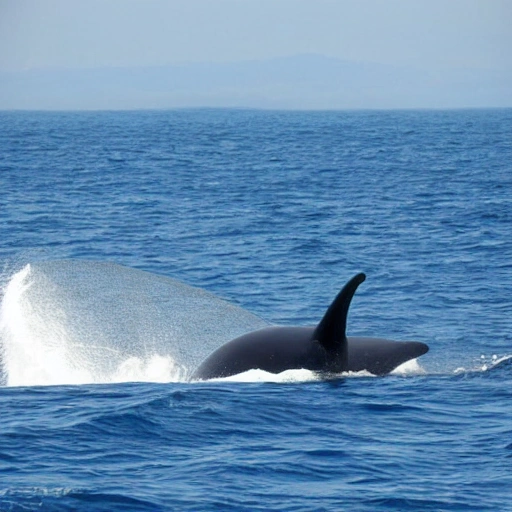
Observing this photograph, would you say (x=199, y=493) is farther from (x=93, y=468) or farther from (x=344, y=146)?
(x=344, y=146)

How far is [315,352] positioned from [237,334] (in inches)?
183

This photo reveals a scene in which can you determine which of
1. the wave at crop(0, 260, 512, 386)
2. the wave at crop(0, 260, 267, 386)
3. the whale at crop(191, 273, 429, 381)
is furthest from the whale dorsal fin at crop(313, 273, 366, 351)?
the wave at crop(0, 260, 267, 386)

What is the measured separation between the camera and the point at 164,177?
64.5 meters

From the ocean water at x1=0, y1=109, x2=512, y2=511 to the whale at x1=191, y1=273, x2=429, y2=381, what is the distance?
0.98ft

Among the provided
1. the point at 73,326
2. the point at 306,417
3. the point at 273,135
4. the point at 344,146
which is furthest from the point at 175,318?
the point at 273,135

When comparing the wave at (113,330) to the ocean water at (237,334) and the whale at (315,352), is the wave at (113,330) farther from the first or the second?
the whale at (315,352)

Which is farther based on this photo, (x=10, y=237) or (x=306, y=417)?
(x=10, y=237)

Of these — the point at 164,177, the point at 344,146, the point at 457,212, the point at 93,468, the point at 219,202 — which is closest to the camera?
the point at 93,468

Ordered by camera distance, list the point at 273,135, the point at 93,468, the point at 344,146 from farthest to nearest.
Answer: the point at 273,135 → the point at 344,146 → the point at 93,468

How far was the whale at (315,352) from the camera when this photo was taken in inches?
721

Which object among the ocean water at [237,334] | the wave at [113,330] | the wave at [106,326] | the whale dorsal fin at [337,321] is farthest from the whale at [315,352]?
the wave at [106,326]

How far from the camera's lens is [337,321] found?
18.0m

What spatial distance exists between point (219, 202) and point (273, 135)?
83201 millimetres

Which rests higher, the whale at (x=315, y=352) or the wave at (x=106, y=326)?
the whale at (x=315, y=352)
